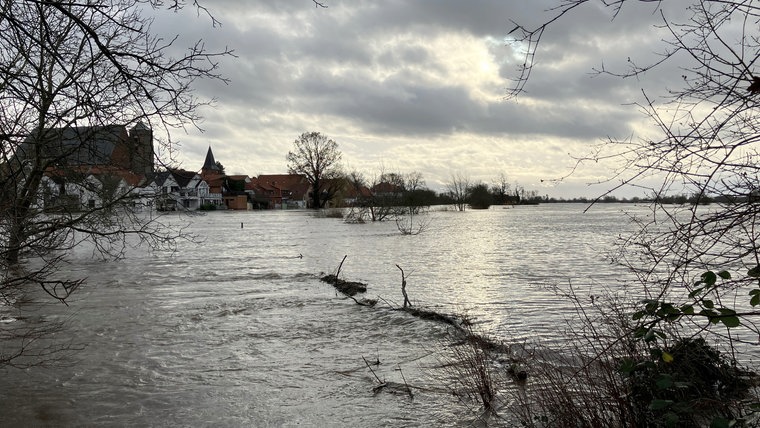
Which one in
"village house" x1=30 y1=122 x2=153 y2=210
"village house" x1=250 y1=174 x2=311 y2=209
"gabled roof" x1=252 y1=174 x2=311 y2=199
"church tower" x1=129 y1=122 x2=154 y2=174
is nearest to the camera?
"church tower" x1=129 y1=122 x2=154 y2=174

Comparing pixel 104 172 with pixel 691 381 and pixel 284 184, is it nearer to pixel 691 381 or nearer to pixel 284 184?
pixel 691 381

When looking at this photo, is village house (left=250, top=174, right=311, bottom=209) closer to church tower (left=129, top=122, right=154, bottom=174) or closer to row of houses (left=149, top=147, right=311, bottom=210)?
row of houses (left=149, top=147, right=311, bottom=210)

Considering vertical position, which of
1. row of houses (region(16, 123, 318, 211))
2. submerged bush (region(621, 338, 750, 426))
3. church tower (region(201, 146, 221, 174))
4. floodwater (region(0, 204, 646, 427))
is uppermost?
church tower (region(201, 146, 221, 174))

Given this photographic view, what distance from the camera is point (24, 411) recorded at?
6938 millimetres

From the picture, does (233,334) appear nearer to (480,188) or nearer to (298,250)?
(298,250)

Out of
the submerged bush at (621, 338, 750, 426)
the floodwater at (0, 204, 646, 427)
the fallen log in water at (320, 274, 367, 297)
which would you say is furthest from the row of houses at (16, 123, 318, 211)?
the submerged bush at (621, 338, 750, 426)

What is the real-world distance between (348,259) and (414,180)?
2347 inches

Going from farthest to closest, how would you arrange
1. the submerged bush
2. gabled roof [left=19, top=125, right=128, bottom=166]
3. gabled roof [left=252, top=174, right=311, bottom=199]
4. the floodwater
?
gabled roof [left=252, top=174, right=311, bottom=199]
the floodwater
gabled roof [left=19, top=125, right=128, bottom=166]
the submerged bush

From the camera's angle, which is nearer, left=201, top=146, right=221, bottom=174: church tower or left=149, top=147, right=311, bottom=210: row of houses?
left=149, top=147, right=311, bottom=210: row of houses

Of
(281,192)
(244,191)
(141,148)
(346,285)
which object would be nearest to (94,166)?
(141,148)

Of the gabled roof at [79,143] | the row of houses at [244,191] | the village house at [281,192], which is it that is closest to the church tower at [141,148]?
the gabled roof at [79,143]

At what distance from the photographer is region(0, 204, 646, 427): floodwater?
22.7ft

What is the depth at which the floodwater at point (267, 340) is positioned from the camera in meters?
6.93

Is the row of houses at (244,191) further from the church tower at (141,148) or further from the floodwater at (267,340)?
the church tower at (141,148)
